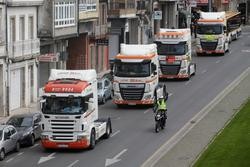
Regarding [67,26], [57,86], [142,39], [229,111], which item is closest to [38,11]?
[67,26]

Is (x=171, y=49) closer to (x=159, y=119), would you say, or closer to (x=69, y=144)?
(x=159, y=119)

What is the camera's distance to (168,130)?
4516 cm

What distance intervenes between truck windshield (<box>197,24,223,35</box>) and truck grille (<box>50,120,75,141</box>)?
148ft

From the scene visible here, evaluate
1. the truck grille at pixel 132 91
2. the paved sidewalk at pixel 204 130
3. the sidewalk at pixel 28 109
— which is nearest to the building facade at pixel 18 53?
the sidewalk at pixel 28 109

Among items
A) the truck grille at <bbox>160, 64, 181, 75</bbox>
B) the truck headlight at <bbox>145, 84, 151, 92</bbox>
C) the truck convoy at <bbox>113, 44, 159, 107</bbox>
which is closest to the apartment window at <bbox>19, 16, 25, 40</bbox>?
the truck convoy at <bbox>113, 44, 159, 107</bbox>

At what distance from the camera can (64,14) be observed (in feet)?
202

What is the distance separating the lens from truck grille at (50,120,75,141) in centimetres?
3844

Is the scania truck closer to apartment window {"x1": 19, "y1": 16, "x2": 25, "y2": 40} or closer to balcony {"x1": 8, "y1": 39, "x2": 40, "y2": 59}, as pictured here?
balcony {"x1": 8, "y1": 39, "x2": 40, "y2": 59}

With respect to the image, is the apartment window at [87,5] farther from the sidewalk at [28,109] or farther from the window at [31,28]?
the sidewalk at [28,109]

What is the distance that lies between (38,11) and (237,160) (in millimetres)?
28750

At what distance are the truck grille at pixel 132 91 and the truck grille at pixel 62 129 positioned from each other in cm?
1433

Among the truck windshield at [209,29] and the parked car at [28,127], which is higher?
the truck windshield at [209,29]

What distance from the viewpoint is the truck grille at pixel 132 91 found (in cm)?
5253

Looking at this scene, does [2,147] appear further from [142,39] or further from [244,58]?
[142,39]
